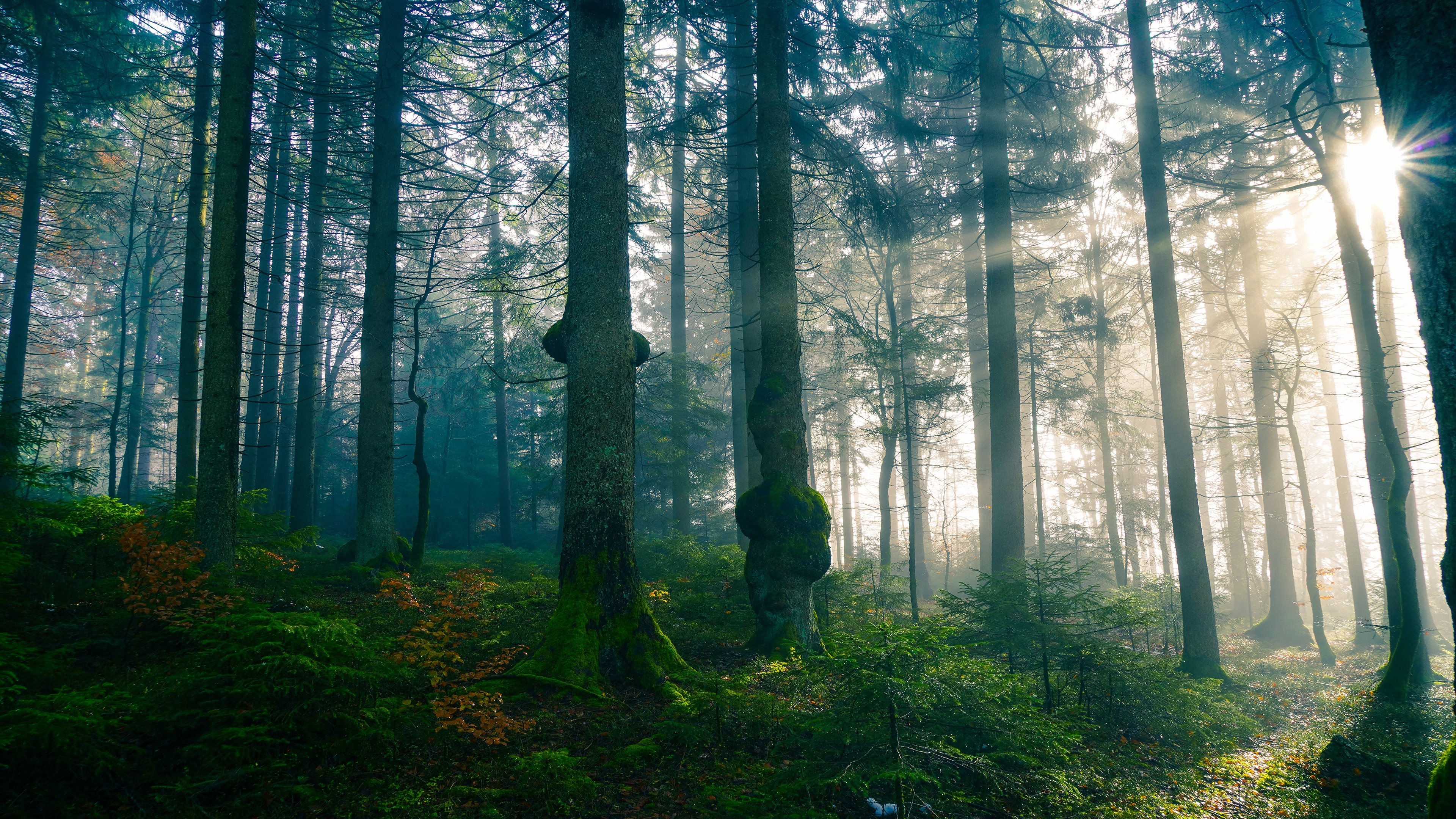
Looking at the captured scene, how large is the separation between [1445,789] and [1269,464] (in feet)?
61.5

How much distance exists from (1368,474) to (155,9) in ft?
89.2

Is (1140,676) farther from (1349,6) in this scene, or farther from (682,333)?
(1349,6)

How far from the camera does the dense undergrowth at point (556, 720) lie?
3.44 m

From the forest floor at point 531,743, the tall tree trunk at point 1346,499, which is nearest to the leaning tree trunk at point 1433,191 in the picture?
the forest floor at point 531,743

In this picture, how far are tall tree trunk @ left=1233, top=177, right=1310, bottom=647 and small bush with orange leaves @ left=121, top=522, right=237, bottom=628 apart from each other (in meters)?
22.9

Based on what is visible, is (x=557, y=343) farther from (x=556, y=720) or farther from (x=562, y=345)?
(x=556, y=720)

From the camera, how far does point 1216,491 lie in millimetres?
30500

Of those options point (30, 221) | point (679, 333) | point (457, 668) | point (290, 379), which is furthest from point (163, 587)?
point (290, 379)

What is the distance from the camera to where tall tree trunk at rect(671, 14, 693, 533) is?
715 inches

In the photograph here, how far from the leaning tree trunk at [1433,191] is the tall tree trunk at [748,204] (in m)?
8.94

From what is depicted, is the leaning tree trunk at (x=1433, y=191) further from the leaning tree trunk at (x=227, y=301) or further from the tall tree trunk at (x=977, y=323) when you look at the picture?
the tall tree trunk at (x=977, y=323)

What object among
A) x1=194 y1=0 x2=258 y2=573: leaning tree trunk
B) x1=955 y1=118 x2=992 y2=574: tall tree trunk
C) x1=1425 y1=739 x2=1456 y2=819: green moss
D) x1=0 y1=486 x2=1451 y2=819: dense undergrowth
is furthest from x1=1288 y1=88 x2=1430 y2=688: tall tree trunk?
x1=194 y1=0 x2=258 y2=573: leaning tree trunk

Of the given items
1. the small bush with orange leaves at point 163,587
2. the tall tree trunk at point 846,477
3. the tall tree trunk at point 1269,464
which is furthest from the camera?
the tall tree trunk at point 846,477

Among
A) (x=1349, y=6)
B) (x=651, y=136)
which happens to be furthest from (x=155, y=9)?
(x=1349, y=6)
